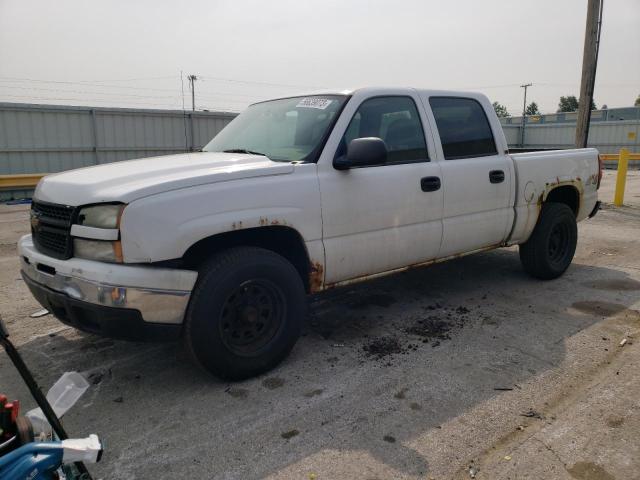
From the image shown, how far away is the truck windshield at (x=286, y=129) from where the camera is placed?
368 centimetres

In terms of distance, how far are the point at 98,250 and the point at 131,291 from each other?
0.33 meters

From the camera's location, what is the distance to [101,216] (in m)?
2.87

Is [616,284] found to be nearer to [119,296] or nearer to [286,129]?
[286,129]

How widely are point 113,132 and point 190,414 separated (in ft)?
46.5

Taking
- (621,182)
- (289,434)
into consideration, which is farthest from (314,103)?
(621,182)

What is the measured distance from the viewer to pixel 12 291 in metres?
5.25

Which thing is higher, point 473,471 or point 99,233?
point 99,233

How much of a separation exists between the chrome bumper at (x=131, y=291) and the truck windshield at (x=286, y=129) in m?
1.23

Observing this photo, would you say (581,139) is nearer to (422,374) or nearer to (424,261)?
(424,261)

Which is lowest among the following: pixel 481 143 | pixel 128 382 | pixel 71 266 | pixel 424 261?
pixel 128 382

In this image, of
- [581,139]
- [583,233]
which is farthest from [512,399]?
[581,139]

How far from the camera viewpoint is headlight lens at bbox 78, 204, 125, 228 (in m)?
2.81

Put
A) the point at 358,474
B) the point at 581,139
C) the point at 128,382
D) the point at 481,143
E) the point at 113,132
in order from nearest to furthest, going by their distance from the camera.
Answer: the point at 358,474, the point at 128,382, the point at 481,143, the point at 581,139, the point at 113,132

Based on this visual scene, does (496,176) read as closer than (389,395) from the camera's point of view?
No
